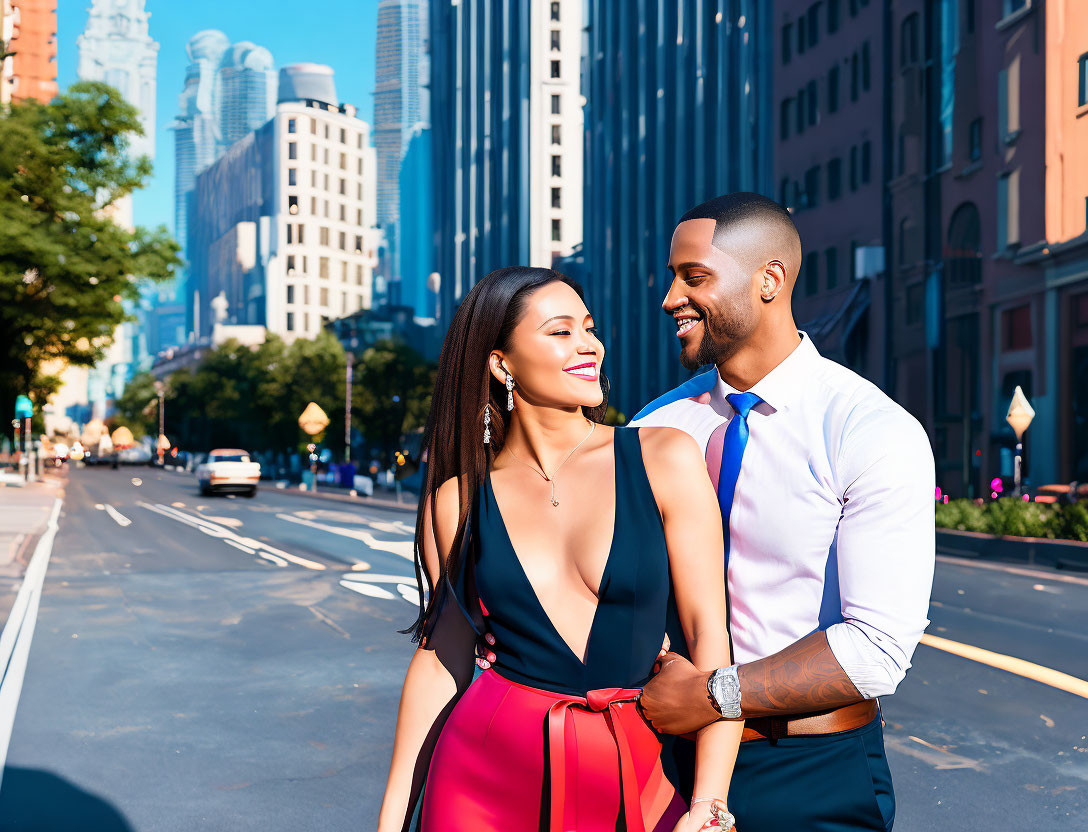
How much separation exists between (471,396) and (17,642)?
921cm

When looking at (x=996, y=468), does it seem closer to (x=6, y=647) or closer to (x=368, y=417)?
(x=6, y=647)

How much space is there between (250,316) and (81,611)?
165 meters

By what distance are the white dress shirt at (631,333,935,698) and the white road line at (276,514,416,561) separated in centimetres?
1415

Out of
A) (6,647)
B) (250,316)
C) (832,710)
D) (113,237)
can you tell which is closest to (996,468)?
(113,237)

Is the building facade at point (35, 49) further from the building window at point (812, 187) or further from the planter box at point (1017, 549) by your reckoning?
the planter box at point (1017, 549)

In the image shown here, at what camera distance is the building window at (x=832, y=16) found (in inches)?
1581

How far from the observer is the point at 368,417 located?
6288 centimetres

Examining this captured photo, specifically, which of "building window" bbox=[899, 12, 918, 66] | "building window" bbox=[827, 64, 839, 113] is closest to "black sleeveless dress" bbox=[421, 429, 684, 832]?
"building window" bbox=[899, 12, 918, 66]

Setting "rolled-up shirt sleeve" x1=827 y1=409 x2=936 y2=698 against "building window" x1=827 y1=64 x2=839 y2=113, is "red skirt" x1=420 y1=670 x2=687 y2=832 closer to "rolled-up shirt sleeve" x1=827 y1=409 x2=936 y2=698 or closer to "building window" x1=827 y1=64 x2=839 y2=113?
"rolled-up shirt sleeve" x1=827 y1=409 x2=936 y2=698

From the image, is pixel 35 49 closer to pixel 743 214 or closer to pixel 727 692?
pixel 743 214

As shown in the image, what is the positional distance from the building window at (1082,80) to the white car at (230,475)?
29069mm

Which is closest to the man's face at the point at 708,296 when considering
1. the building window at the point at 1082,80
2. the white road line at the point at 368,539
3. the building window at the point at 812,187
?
the white road line at the point at 368,539

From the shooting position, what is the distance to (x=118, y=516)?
97.0 ft

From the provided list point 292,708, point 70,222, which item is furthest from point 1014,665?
point 70,222
